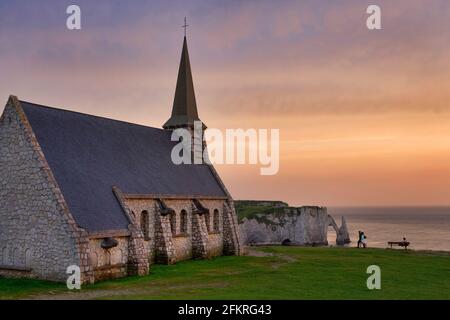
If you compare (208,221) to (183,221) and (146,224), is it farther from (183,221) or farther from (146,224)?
(146,224)

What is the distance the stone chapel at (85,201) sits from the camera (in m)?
24.7

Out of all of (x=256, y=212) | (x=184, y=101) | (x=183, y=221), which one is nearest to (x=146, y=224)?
(x=183, y=221)

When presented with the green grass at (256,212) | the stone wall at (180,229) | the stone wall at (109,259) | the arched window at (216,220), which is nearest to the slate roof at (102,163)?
the stone wall at (109,259)

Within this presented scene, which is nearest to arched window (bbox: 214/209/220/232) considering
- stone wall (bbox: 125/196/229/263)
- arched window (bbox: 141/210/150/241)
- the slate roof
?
stone wall (bbox: 125/196/229/263)

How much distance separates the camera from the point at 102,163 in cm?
3091

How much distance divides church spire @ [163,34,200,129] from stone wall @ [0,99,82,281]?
1994 centimetres

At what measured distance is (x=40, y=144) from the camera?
26578 millimetres

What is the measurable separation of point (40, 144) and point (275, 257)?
68.8 ft

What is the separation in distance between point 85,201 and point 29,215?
2940 mm

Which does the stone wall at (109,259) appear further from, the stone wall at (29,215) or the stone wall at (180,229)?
the stone wall at (180,229)

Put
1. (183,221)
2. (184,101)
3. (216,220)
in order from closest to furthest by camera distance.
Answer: (183,221) → (216,220) → (184,101)

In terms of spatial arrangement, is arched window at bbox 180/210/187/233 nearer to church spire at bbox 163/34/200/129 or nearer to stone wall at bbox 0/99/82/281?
church spire at bbox 163/34/200/129
